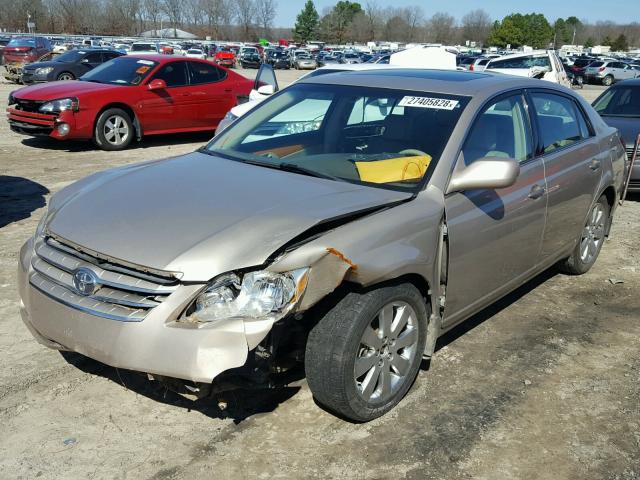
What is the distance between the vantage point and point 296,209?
3.10m

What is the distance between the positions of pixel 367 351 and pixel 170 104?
9.18m

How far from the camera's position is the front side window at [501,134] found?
377cm

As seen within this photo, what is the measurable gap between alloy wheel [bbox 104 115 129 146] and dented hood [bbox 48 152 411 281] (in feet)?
24.4

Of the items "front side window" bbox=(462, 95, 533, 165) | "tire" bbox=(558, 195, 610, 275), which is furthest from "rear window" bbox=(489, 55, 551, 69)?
"front side window" bbox=(462, 95, 533, 165)

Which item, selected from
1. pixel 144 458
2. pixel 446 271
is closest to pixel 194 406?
pixel 144 458

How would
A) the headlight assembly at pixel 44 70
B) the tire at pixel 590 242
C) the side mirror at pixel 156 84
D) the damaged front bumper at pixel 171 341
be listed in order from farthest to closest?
the headlight assembly at pixel 44 70
the side mirror at pixel 156 84
the tire at pixel 590 242
the damaged front bumper at pixel 171 341

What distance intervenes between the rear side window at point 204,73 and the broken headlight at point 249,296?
9.62m

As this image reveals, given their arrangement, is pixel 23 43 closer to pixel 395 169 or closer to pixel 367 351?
pixel 395 169

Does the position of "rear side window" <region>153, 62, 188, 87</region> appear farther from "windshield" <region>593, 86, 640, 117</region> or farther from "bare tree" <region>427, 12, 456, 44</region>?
"bare tree" <region>427, 12, 456, 44</region>

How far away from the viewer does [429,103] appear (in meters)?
3.89

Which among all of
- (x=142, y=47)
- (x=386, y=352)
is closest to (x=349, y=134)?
(x=386, y=352)

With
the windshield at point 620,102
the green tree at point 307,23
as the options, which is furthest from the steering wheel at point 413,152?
the green tree at point 307,23

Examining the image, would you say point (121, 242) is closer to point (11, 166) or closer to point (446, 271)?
point (446, 271)

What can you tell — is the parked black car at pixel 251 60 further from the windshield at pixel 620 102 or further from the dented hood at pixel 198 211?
the dented hood at pixel 198 211
